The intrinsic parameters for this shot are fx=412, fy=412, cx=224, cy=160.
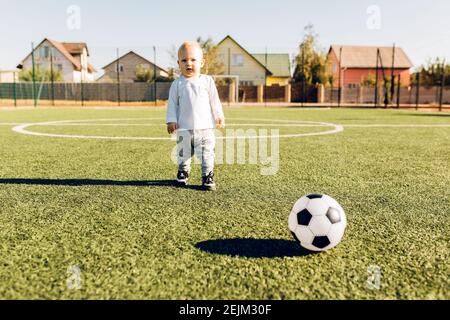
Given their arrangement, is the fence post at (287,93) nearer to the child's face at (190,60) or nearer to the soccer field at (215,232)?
the soccer field at (215,232)

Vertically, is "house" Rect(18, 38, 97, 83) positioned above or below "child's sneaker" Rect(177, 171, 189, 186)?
above

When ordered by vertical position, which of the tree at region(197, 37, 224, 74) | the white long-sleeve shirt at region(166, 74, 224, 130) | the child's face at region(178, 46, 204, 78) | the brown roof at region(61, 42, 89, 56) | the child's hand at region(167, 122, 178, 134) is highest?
the brown roof at region(61, 42, 89, 56)

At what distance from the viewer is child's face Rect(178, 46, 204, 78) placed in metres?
3.99

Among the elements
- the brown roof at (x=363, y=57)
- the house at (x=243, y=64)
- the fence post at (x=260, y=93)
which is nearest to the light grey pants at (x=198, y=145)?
the fence post at (x=260, y=93)

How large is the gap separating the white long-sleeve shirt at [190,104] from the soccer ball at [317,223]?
1.97 meters

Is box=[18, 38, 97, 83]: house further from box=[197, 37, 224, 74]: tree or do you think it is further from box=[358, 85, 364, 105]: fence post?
box=[358, 85, 364, 105]: fence post

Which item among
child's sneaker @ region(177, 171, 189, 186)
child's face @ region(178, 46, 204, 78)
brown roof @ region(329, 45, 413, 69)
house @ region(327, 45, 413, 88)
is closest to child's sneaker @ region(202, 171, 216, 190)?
child's sneaker @ region(177, 171, 189, 186)

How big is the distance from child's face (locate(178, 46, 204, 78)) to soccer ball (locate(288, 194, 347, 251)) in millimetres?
2086

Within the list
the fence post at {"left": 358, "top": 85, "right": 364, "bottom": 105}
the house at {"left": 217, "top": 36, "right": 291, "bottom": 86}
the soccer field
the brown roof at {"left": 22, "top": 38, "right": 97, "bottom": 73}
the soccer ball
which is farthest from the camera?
the brown roof at {"left": 22, "top": 38, "right": 97, "bottom": 73}

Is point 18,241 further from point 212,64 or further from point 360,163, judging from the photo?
point 212,64

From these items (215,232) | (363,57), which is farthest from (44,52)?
(215,232)

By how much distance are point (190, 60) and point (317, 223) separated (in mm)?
2300

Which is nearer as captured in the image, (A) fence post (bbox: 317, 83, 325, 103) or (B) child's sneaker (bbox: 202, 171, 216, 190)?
(B) child's sneaker (bbox: 202, 171, 216, 190)
